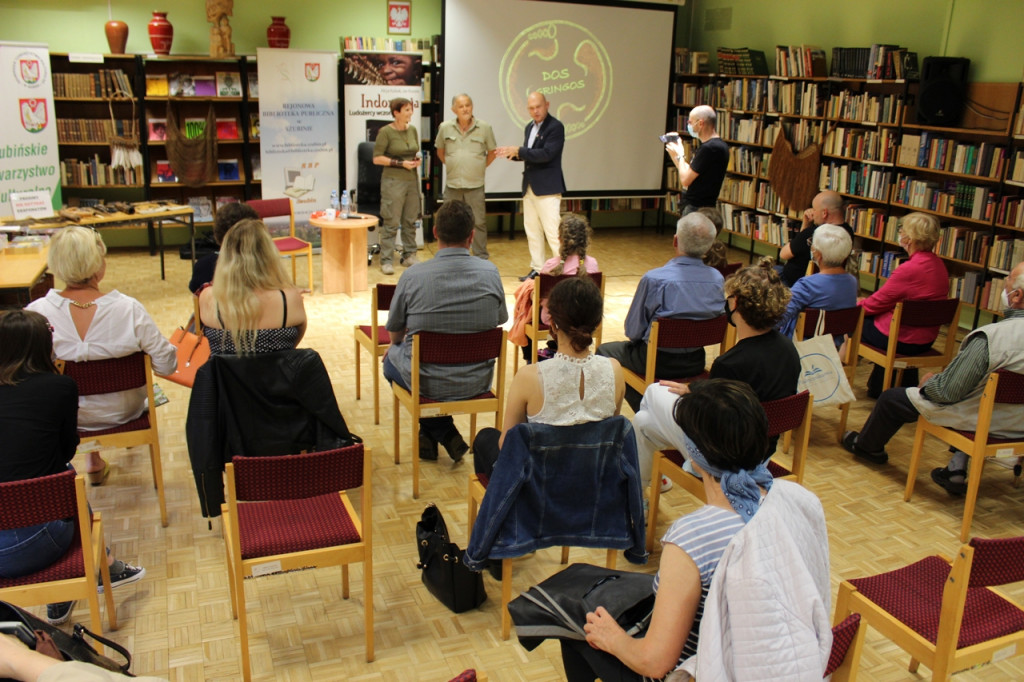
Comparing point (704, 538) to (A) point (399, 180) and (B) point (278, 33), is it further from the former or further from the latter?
(B) point (278, 33)

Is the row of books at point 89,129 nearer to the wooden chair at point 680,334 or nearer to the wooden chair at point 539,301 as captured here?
the wooden chair at point 539,301

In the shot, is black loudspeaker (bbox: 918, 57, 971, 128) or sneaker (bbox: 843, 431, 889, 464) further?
black loudspeaker (bbox: 918, 57, 971, 128)

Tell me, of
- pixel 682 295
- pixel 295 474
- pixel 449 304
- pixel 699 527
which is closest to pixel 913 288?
pixel 682 295

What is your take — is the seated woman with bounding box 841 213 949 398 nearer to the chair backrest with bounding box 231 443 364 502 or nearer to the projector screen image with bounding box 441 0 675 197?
the chair backrest with bounding box 231 443 364 502

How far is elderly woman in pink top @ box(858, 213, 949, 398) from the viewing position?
4852 mm

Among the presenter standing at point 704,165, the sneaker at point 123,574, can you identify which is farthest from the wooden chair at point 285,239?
the sneaker at point 123,574

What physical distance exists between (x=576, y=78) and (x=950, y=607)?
27.2 feet

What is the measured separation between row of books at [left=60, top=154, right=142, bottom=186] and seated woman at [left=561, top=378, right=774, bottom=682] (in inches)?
314

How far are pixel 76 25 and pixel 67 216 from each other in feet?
8.40

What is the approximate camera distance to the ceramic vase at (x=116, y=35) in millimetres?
8045

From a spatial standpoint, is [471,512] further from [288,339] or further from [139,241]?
[139,241]

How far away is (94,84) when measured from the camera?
26.9 ft

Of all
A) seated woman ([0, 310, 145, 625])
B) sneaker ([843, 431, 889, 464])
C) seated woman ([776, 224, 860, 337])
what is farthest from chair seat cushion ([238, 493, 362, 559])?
sneaker ([843, 431, 889, 464])

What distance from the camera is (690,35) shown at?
10750 mm
